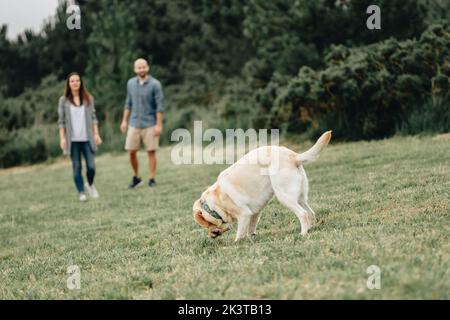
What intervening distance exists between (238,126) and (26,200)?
8.79m

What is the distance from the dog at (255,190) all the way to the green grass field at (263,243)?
234mm

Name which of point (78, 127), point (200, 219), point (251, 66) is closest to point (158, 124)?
point (78, 127)

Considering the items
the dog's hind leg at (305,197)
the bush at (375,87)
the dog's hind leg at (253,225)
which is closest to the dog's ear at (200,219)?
the dog's hind leg at (253,225)

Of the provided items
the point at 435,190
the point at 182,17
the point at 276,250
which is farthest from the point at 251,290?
the point at 182,17

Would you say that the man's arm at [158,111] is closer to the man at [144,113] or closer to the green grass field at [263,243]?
the man at [144,113]

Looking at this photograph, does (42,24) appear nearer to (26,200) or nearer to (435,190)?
(26,200)

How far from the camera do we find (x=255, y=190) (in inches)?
224

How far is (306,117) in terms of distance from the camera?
Answer: 15133 mm

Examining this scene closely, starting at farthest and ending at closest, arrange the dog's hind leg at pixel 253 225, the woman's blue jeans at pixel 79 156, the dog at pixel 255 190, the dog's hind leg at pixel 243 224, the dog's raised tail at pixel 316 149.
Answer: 1. the woman's blue jeans at pixel 79 156
2. the dog's hind leg at pixel 253 225
3. the dog's hind leg at pixel 243 224
4. the dog at pixel 255 190
5. the dog's raised tail at pixel 316 149

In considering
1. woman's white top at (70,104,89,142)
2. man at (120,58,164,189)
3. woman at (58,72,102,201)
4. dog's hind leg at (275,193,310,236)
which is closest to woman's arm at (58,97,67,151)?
woman at (58,72,102,201)

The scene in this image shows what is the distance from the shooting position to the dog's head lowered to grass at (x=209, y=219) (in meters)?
5.76

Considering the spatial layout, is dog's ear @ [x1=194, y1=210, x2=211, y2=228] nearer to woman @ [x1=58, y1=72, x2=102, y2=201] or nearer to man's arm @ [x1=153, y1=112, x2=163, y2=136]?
woman @ [x1=58, y1=72, x2=102, y2=201]

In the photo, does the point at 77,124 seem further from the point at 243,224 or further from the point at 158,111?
the point at 243,224

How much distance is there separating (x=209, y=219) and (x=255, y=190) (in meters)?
0.52
